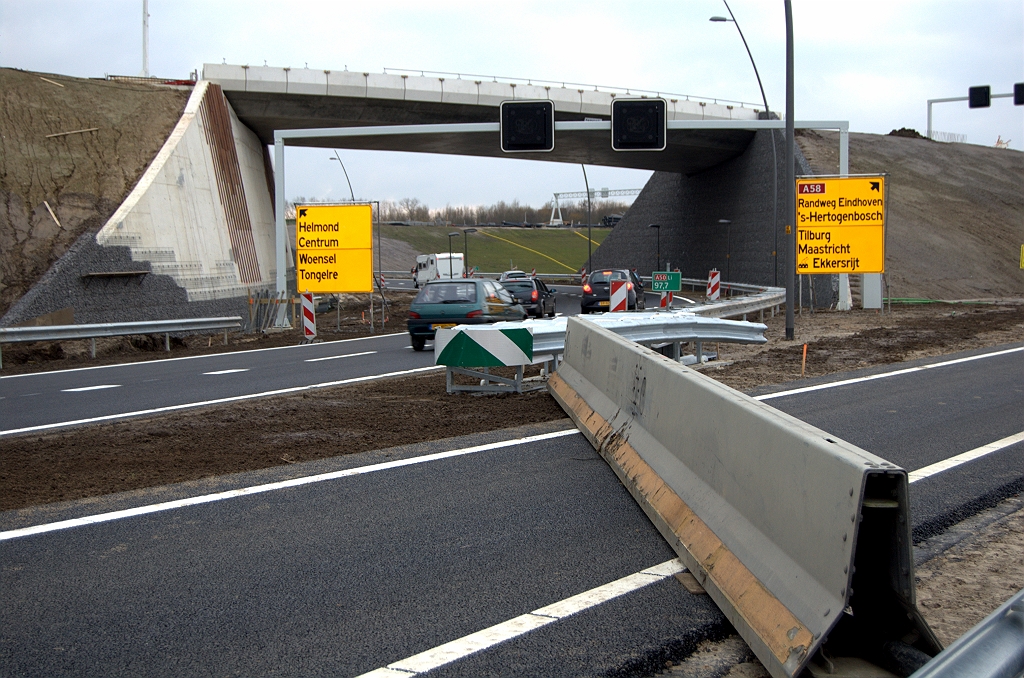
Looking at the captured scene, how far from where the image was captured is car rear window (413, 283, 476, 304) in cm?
1878

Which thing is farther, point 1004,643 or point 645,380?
point 645,380

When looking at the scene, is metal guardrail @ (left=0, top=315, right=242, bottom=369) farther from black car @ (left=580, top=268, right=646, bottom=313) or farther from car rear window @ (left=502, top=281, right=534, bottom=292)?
black car @ (left=580, top=268, right=646, bottom=313)

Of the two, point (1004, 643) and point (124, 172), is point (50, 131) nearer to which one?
point (124, 172)

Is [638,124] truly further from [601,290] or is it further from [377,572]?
[377,572]

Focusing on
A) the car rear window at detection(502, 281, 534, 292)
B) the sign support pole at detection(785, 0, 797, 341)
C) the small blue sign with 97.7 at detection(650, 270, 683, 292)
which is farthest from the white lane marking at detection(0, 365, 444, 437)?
the car rear window at detection(502, 281, 534, 292)

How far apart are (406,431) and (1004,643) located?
740cm

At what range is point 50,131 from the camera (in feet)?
91.8

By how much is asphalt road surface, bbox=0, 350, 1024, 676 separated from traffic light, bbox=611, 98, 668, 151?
53.2ft

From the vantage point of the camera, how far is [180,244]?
89.1 ft

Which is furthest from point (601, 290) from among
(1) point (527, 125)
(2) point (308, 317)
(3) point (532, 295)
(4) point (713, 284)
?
(2) point (308, 317)

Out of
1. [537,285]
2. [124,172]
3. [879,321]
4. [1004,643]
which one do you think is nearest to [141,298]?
[124,172]

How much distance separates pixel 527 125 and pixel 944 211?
32605 millimetres

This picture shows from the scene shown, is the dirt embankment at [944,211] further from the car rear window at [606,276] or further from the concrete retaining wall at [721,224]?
the car rear window at [606,276]

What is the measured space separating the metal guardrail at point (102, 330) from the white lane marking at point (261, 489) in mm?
14340
